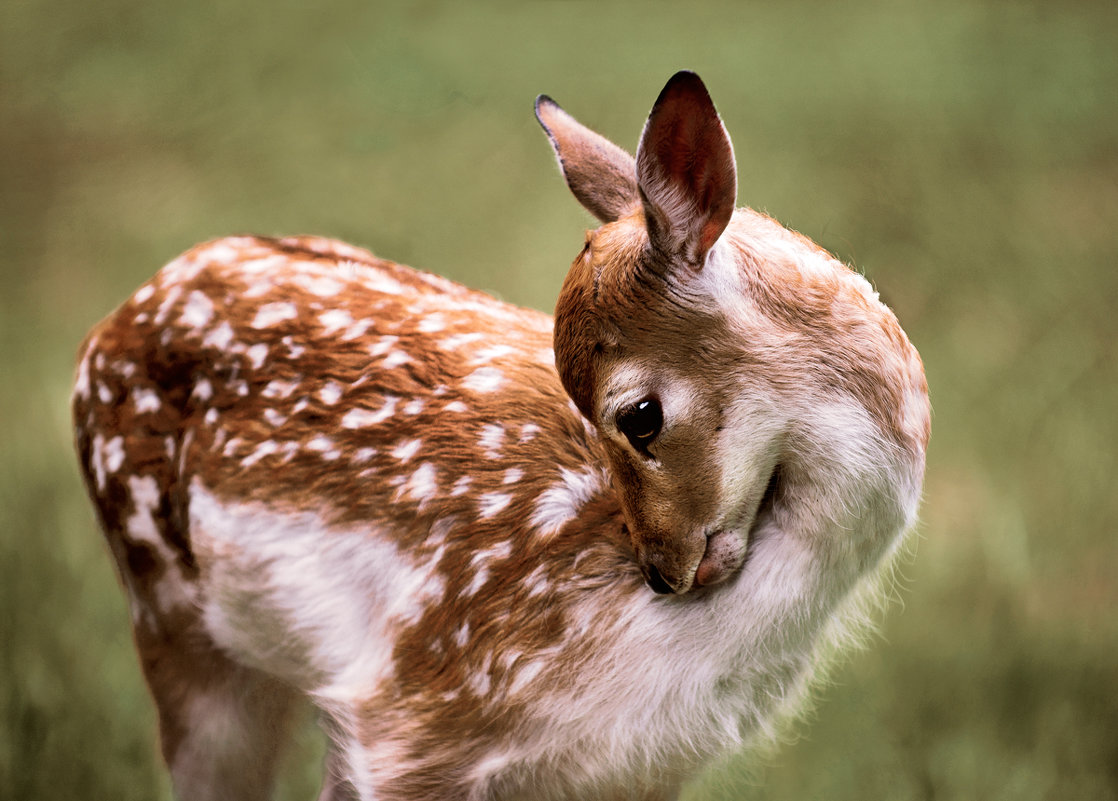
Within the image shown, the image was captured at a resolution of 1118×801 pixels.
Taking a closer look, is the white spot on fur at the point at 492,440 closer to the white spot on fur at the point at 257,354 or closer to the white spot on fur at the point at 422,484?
the white spot on fur at the point at 422,484

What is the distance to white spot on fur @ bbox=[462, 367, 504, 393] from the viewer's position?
297 cm

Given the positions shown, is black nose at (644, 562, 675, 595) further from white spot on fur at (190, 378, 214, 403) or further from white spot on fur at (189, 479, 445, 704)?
white spot on fur at (190, 378, 214, 403)

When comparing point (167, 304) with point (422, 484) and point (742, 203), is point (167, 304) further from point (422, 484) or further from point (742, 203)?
point (742, 203)

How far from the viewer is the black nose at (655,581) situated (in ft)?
8.10

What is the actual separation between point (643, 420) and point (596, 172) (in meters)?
0.57

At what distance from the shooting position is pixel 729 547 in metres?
2.44

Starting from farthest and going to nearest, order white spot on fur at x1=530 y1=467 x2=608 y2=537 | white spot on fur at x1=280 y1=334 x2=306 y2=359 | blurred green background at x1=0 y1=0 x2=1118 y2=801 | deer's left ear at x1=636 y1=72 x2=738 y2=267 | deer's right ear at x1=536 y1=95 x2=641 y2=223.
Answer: blurred green background at x1=0 y1=0 x2=1118 y2=801
white spot on fur at x1=280 y1=334 x2=306 y2=359
white spot on fur at x1=530 y1=467 x2=608 y2=537
deer's right ear at x1=536 y1=95 x2=641 y2=223
deer's left ear at x1=636 y1=72 x2=738 y2=267

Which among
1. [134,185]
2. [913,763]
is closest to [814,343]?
[913,763]

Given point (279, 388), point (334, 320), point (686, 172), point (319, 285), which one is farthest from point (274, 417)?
point (686, 172)

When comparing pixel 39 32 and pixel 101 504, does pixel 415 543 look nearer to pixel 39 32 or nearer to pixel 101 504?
pixel 101 504

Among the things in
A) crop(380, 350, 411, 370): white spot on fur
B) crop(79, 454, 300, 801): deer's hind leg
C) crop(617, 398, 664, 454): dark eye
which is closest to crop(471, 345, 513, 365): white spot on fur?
crop(380, 350, 411, 370): white spot on fur

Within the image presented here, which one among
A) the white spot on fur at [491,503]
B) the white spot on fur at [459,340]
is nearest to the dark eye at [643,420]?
the white spot on fur at [491,503]

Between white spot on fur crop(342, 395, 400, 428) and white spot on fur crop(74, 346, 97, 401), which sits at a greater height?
white spot on fur crop(342, 395, 400, 428)

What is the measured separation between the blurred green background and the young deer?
0.72 metres
